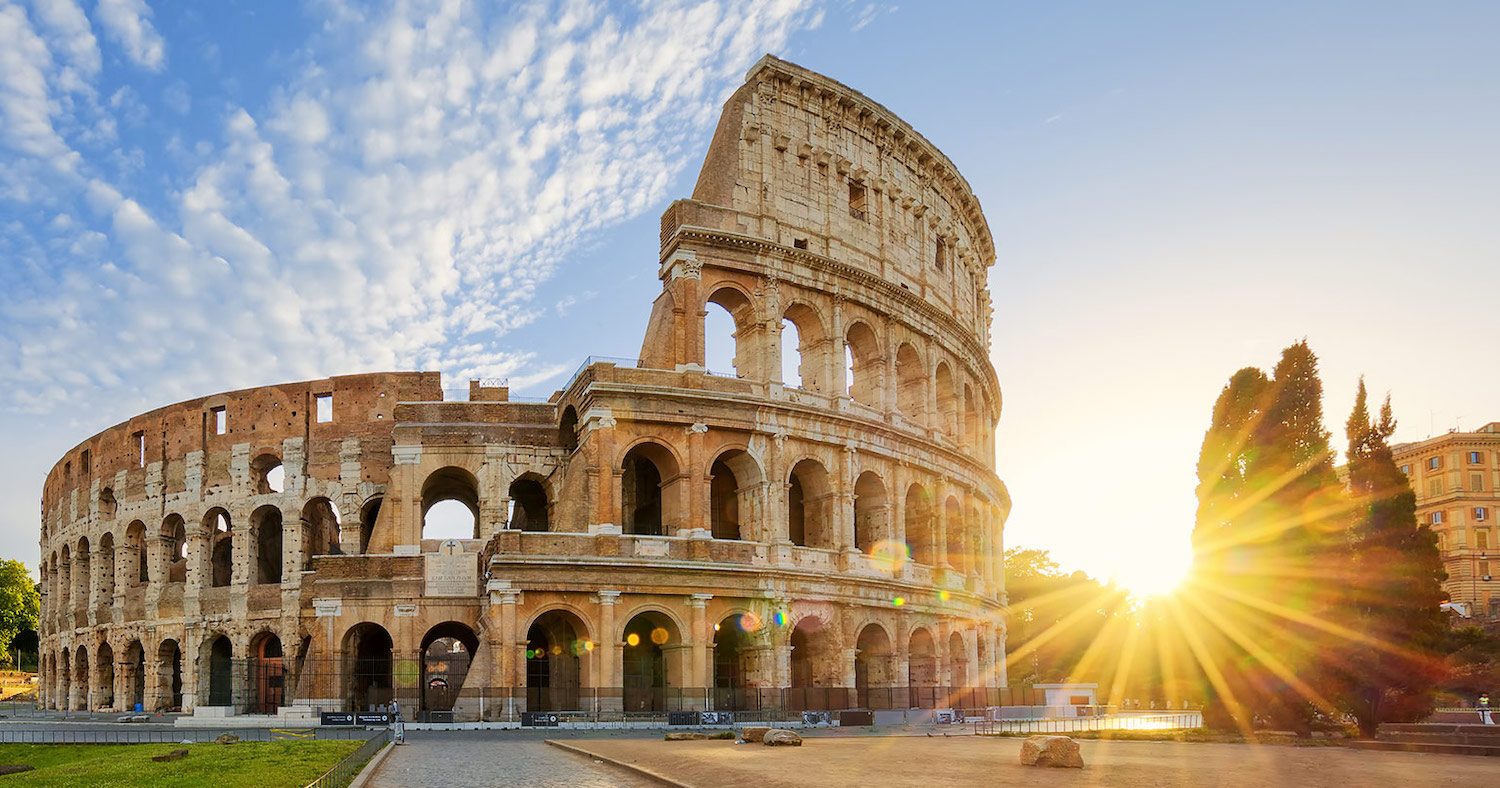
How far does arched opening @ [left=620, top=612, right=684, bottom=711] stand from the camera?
32156mm

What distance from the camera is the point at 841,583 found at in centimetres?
3450

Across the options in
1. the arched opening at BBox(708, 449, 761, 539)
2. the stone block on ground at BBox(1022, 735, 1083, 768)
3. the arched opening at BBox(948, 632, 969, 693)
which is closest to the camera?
the stone block on ground at BBox(1022, 735, 1083, 768)

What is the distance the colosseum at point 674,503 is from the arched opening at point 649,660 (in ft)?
0.31

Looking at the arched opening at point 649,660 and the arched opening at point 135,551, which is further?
the arched opening at point 135,551

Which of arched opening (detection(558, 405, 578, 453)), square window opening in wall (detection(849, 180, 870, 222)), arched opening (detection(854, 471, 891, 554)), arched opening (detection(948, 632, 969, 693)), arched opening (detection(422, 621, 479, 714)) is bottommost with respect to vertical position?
arched opening (detection(422, 621, 479, 714))

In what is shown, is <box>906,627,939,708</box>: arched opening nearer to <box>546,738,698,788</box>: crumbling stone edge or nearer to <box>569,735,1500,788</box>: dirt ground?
<box>569,735,1500,788</box>: dirt ground

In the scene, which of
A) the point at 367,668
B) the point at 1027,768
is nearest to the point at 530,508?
the point at 367,668

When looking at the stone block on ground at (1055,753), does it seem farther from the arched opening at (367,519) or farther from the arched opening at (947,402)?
the arched opening at (367,519)

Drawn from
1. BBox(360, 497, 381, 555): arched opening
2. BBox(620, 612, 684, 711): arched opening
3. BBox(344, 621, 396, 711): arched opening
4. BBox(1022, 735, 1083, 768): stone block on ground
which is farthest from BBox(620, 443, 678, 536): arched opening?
BBox(1022, 735, 1083, 768): stone block on ground

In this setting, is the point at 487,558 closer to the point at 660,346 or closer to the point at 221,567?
the point at 660,346

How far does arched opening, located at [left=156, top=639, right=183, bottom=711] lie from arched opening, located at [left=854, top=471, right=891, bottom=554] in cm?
2685

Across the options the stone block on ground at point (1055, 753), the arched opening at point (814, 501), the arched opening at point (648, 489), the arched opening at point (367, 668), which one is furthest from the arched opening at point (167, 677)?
the stone block on ground at point (1055, 753)

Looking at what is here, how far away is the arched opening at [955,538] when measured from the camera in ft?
135

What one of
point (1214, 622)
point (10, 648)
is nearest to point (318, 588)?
point (1214, 622)
